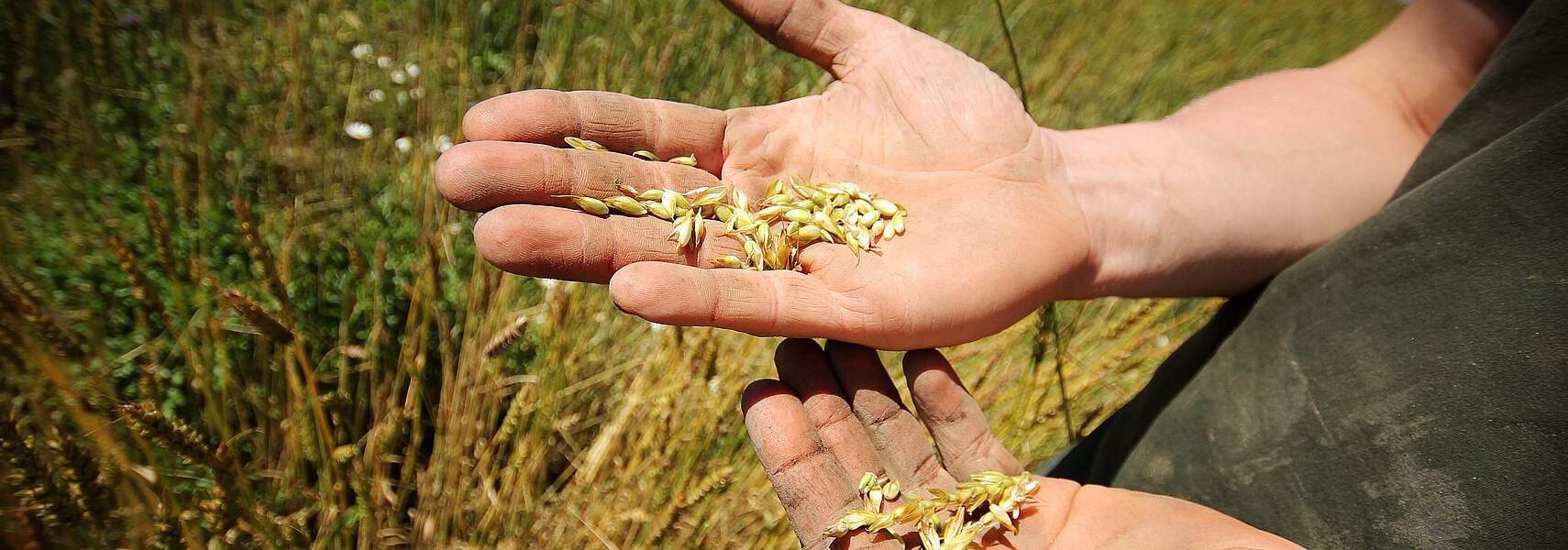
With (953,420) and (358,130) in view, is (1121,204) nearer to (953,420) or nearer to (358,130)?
(953,420)

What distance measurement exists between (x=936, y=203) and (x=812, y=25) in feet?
1.60

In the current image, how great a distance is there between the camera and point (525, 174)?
137 cm

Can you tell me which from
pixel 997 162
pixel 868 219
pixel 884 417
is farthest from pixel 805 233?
pixel 997 162

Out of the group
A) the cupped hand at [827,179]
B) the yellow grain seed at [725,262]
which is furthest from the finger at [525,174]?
the yellow grain seed at [725,262]

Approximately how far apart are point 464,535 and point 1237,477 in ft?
5.10

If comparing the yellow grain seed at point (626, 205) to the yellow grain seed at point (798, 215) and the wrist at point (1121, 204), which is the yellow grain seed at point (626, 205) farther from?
the wrist at point (1121, 204)

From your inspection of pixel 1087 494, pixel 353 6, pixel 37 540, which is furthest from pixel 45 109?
pixel 1087 494

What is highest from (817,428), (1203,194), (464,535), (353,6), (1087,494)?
(353,6)

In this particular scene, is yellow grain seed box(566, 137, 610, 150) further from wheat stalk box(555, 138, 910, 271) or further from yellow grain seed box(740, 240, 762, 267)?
yellow grain seed box(740, 240, 762, 267)

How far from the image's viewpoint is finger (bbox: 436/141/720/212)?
4.35 ft

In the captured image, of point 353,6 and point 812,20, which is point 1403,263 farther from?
point 353,6

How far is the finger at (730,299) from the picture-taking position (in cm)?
124

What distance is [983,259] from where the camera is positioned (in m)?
1.52

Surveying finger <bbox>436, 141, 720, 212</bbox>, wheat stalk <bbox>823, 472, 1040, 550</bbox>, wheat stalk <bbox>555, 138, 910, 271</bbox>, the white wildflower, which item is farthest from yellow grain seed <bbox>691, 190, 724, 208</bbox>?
the white wildflower
